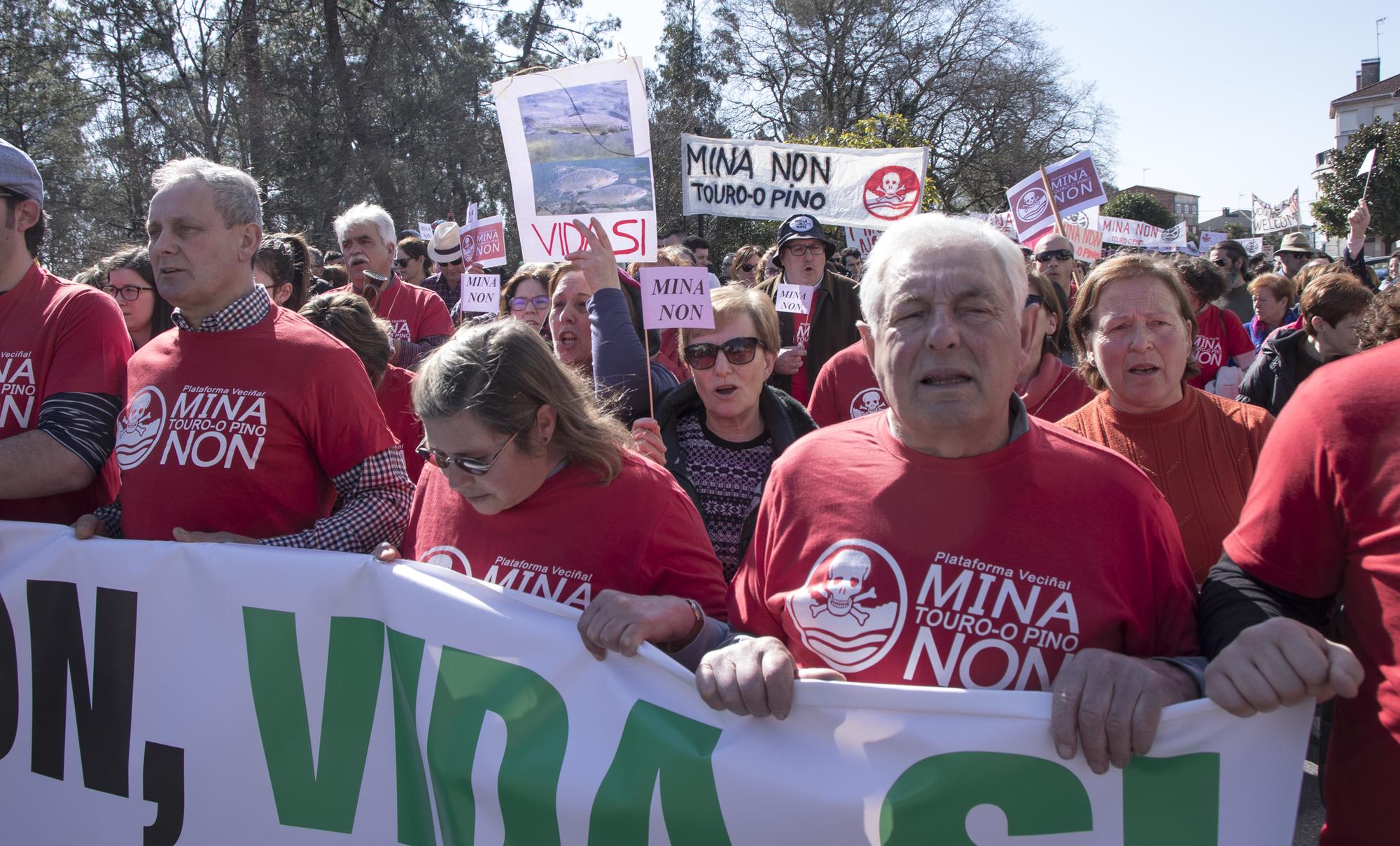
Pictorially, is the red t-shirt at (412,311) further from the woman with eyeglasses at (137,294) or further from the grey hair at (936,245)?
the grey hair at (936,245)

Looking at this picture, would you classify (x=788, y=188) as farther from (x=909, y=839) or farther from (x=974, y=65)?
(x=974, y=65)

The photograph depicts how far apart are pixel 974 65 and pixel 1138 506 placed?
3440 centimetres

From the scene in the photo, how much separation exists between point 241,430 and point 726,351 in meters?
1.46

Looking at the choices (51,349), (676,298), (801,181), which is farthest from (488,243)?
(51,349)

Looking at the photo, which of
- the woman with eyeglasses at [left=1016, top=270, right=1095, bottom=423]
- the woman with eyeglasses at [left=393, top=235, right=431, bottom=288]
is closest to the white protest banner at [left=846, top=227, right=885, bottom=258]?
the woman with eyeglasses at [left=393, top=235, right=431, bottom=288]

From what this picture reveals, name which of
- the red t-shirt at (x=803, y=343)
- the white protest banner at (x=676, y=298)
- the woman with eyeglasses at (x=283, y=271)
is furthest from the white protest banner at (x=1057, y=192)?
the woman with eyeglasses at (x=283, y=271)

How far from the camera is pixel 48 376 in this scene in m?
2.97

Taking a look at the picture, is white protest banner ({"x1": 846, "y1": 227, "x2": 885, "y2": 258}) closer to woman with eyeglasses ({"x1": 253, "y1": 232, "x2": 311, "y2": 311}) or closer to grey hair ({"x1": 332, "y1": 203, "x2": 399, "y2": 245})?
grey hair ({"x1": 332, "y1": 203, "x2": 399, "y2": 245})

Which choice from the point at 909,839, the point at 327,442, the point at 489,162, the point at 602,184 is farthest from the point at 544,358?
the point at 489,162

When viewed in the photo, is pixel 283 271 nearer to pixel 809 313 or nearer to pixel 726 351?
pixel 726 351

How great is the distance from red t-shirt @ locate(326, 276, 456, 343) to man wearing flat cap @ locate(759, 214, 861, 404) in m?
1.95

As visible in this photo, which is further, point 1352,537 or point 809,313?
point 809,313

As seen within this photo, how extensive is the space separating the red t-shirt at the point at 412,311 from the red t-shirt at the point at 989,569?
14.9ft

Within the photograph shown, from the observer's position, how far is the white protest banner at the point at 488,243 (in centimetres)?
854
